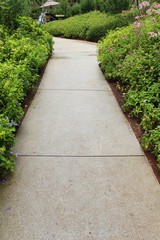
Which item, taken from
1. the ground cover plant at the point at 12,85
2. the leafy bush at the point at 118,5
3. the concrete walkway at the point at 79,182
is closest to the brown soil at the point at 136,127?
the concrete walkway at the point at 79,182

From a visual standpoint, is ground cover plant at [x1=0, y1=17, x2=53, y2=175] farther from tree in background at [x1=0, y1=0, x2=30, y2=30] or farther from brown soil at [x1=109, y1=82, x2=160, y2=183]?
brown soil at [x1=109, y1=82, x2=160, y2=183]

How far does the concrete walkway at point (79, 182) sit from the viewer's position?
2.42 metres

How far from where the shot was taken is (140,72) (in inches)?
209

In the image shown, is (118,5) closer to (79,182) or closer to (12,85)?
(12,85)

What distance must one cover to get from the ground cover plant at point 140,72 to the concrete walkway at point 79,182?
270 mm

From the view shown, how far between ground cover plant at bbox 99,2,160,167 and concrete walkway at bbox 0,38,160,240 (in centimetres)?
27

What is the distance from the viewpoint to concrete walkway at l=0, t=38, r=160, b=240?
242 centimetres

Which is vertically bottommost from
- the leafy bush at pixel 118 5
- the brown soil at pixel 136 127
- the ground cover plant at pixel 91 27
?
the ground cover plant at pixel 91 27

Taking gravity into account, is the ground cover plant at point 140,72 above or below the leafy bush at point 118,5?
above

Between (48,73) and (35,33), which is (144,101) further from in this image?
(35,33)

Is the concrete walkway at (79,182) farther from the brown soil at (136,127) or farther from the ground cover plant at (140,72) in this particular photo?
the ground cover plant at (140,72)

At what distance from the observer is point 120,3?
16.9 metres

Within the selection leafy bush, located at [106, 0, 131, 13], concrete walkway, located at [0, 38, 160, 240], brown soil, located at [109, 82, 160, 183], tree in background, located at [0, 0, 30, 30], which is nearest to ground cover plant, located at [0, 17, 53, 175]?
concrete walkway, located at [0, 38, 160, 240]

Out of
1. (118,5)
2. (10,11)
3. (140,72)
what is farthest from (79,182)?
(118,5)
